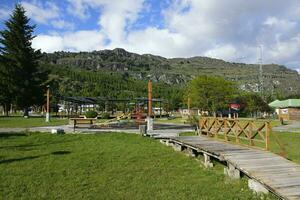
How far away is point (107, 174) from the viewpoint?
10.3 m

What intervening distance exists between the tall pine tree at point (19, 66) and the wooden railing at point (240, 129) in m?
33.0

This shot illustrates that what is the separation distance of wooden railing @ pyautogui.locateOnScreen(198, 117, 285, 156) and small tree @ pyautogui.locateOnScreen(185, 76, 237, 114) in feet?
146

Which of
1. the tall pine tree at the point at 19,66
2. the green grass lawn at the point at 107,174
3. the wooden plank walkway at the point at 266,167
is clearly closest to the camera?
the wooden plank walkway at the point at 266,167

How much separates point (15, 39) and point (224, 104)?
3395 cm

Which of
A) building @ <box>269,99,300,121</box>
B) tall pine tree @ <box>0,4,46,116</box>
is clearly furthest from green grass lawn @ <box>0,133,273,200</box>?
building @ <box>269,99,300,121</box>

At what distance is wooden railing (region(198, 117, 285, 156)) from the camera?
1199 cm

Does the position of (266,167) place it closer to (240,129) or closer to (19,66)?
(240,129)

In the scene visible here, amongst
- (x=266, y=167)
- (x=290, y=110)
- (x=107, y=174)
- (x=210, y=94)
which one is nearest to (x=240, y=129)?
(x=266, y=167)

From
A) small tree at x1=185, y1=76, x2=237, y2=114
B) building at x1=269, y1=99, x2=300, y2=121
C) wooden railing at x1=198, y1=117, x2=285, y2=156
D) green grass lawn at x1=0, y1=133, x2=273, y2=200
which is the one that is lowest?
green grass lawn at x1=0, y1=133, x2=273, y2=200

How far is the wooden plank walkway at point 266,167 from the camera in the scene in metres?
7.17

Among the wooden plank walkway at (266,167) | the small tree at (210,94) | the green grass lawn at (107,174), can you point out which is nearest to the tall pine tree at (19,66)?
the small tree at (210,94)

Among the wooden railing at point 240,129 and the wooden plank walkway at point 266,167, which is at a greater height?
the wooden railing at point 240,129

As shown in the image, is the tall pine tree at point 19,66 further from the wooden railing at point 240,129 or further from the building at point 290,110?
the building at point 290,110

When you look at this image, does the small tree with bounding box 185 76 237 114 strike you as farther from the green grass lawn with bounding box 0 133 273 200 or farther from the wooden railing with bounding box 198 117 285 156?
the green grass lawn with bounding box 0 133 273 200
